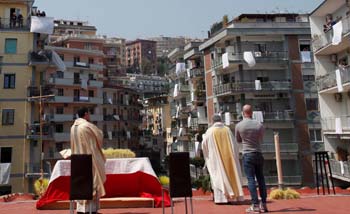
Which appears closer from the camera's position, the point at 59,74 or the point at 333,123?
the point at 333,123

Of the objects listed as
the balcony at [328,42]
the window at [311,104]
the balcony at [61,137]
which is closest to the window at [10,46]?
the balcony at [61,137]

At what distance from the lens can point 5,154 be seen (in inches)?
1219

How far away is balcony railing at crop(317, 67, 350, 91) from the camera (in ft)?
69.8

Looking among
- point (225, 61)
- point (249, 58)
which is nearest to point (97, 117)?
point (225, 61)

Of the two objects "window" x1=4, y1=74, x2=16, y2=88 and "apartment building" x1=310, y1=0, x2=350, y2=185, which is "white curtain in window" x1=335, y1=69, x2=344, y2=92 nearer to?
"apartment building" x1=310, y1=0, x2=350, y2=185

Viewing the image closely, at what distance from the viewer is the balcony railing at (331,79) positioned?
21278 mm

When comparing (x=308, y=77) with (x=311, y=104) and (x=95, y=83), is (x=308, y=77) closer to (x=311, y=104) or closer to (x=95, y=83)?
(x=311, y=104)

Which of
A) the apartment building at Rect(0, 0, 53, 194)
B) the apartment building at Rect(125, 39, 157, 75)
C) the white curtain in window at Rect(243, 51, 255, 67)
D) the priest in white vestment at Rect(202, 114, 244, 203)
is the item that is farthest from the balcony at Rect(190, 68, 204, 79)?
the apartment building at Rect(125, 39, 157, 75)

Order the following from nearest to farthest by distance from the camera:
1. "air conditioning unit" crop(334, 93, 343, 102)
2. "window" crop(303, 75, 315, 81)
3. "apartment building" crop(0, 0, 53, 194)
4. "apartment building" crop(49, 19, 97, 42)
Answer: "air conditioning unit" crop(334, 93, 343, 102) → "apartment building" crop(0, 0, 53, 194) → "window" crop(303, 75, 315, 81) → "apartment building" crop(49, 19, 97, 42)

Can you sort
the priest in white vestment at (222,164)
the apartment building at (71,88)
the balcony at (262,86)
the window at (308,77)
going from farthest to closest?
1. the apartment building at (71,88)
2. the window at (308,77)
3. the balcony at (262,86)
4. the priest in white vestment at (222,164)

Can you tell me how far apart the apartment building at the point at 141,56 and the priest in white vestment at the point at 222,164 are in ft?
391

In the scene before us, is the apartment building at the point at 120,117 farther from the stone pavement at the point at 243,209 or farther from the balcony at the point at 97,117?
the stone pavement at the point at 243,209

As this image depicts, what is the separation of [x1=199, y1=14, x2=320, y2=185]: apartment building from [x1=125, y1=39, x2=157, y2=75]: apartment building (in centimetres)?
9275

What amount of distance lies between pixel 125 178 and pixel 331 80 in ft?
63.7
